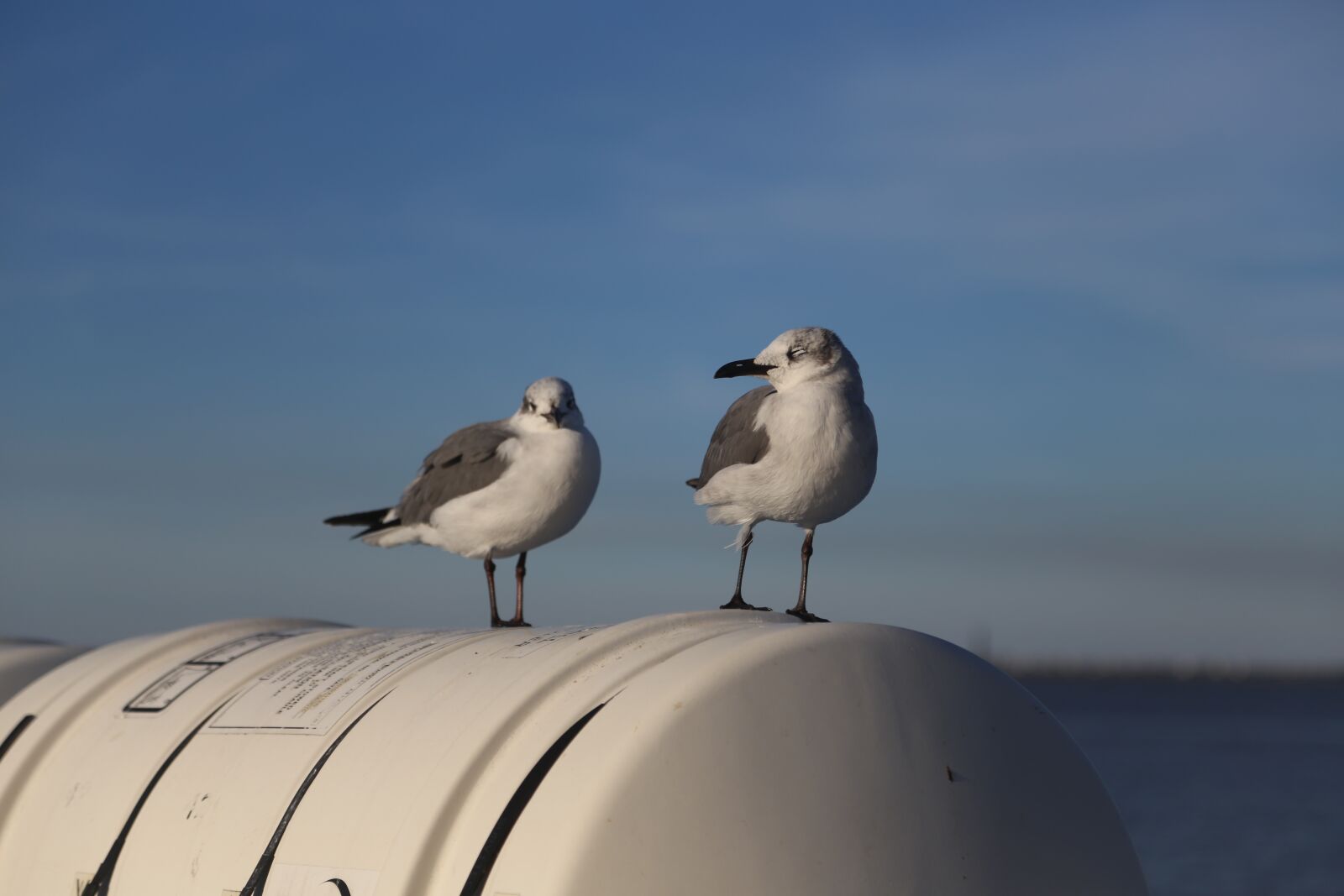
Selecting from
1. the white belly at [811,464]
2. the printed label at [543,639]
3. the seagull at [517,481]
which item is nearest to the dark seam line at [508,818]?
the printed label at [543,639]

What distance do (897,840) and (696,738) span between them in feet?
1.73

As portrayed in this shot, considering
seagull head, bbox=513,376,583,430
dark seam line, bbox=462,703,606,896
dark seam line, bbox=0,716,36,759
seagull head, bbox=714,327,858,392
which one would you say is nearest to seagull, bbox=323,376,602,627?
seagull head, bbox=513,376,583,430

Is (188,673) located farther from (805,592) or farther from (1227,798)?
(1227,798)

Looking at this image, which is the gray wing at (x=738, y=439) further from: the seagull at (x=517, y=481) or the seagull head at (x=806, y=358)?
the seagull at (x=517, y=481)

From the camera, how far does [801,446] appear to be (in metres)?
4.31

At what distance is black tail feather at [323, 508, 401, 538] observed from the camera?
653 cm

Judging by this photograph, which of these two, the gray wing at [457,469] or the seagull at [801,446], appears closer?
the seagull at [801,446]

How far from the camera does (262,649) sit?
5031 mm

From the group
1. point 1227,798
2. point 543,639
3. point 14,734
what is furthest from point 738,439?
point 1227,798

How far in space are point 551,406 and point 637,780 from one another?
284cm

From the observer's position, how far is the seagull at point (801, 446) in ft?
14.2

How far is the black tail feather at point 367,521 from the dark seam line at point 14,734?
64.9 inches

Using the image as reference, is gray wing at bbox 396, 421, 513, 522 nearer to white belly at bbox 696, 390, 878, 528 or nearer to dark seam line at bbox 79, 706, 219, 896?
white belly at bbox 696, 390, 878, 528

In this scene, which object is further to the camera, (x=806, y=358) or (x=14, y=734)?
(x=14, y=734)
